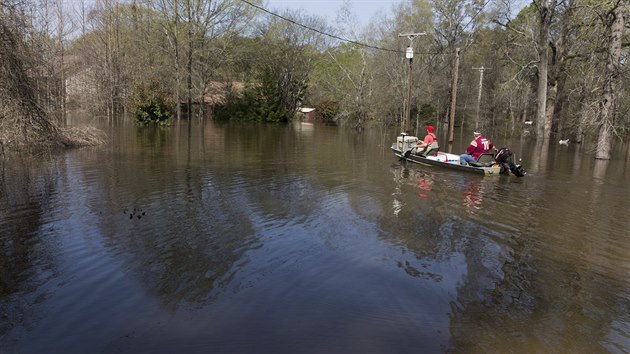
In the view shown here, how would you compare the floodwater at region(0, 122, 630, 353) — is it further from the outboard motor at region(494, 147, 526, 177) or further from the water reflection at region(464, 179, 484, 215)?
the outboard motor at region(494, 147, 526, 177)

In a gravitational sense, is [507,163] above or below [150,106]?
below

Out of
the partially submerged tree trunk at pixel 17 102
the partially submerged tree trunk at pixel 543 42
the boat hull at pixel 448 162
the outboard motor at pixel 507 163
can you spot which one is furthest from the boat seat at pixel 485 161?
the partially submerged tree trunk at pixel 543 42

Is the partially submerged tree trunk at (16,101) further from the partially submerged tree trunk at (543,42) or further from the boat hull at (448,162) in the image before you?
the partially submerged tree trunk at (543,42)

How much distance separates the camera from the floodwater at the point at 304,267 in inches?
209

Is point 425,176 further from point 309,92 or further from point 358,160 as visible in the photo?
point 309,92

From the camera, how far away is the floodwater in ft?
17.4

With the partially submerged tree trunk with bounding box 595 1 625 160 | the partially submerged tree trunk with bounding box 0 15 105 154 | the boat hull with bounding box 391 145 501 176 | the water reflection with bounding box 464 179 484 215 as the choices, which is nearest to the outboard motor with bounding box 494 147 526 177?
the boat hull with bounding box 391 145 501 176

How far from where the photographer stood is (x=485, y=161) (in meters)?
18.0

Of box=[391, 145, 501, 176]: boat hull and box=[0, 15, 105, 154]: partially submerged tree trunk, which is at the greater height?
box=[0, 15, 105, 154]: partially submerged tree trunk

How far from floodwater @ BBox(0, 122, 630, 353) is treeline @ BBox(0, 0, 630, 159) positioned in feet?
76.2

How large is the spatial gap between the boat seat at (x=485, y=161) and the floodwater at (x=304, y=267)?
239cm

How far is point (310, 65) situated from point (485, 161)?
147ft

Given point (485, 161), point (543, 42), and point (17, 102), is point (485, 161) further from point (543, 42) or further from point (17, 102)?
point (543, 42)

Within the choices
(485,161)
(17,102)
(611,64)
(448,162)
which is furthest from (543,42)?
(17,102)
